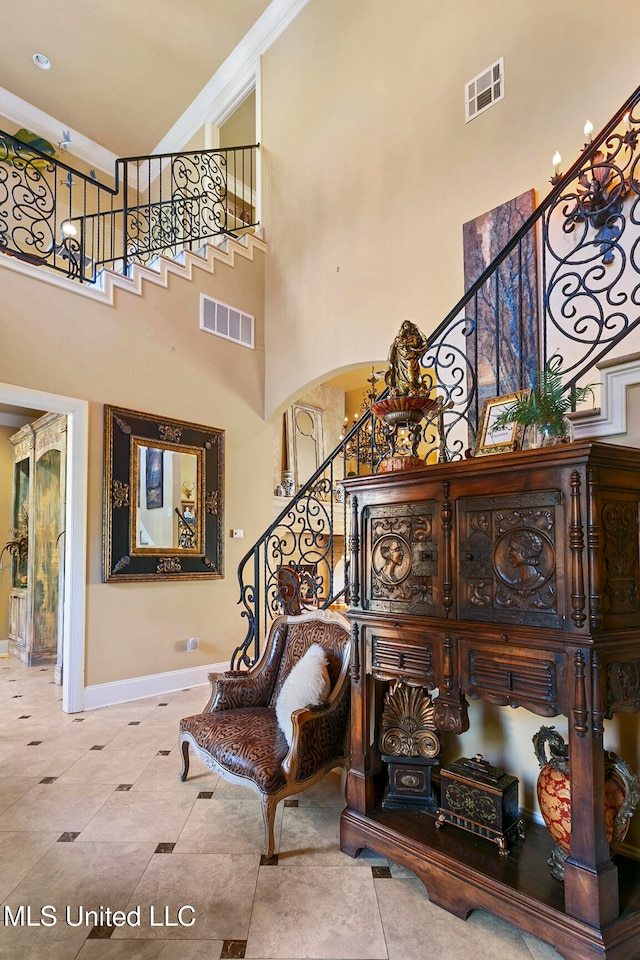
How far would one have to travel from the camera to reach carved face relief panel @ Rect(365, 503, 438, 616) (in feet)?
6.88

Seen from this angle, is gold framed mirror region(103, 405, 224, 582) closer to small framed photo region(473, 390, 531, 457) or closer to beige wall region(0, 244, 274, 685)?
beige wall region(0, 244, 274, 685)

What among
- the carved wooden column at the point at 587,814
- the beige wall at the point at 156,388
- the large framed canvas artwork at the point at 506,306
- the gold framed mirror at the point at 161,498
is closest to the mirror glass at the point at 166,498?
the gold framed mirror at the point at 161,498

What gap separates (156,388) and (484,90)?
379cm

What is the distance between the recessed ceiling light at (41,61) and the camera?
21.1 feet

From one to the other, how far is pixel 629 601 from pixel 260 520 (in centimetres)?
470

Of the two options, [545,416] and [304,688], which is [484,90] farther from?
[304,688]

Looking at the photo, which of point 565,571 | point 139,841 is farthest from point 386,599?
point 139,841

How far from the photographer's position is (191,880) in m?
2.11

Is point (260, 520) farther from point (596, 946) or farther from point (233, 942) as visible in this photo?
point (596, 946)

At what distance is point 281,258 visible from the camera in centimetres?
601

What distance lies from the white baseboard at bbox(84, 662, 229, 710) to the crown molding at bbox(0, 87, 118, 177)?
7.20 meters

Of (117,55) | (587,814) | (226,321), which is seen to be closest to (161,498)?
(226,321)

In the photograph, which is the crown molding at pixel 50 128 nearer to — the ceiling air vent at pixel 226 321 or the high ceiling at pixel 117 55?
the high ceiling at pixel 117 55

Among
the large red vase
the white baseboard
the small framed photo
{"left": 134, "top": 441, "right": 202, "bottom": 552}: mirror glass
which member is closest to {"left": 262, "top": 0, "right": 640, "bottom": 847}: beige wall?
the large red vase
